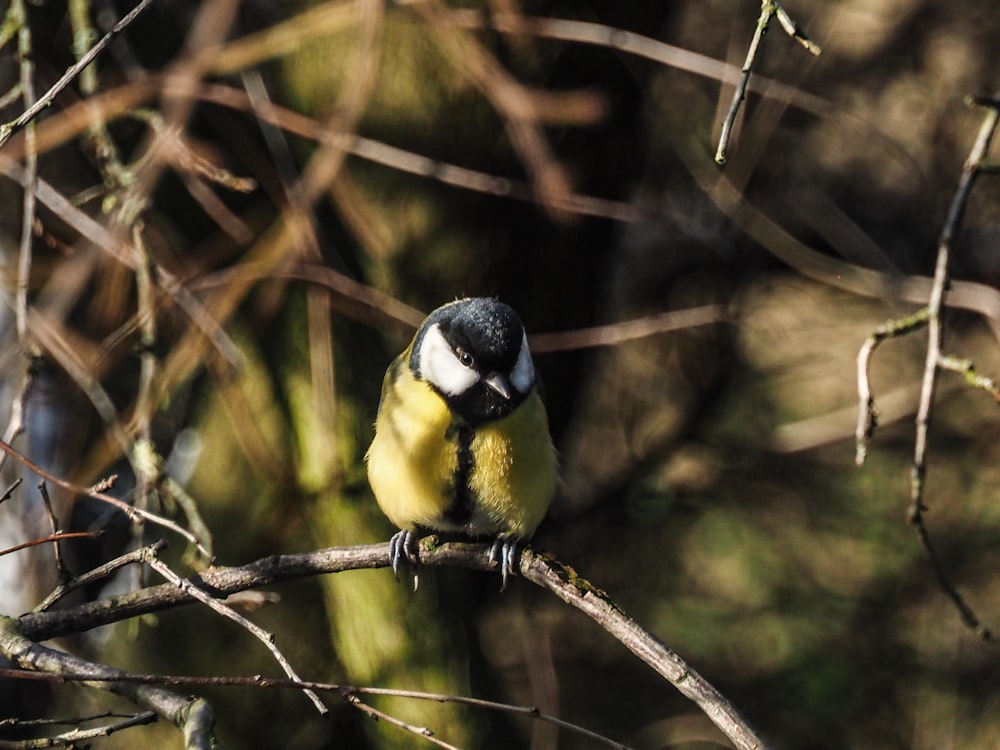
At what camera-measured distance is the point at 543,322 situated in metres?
3.53

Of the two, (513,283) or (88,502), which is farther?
(88,502)

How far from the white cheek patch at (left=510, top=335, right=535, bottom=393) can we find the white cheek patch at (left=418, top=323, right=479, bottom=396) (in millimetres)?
94

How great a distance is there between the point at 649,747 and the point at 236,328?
93.2 inches

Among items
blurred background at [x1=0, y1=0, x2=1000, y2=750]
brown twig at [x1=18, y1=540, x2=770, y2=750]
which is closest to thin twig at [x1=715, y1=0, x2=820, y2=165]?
brown twig at [x1=18, y1=540, x2=770, y2=750]

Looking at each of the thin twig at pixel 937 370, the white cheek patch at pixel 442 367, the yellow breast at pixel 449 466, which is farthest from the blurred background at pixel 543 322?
the thin twig at pixel 937 370

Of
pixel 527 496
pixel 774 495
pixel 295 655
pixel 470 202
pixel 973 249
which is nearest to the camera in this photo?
pixel 527 496

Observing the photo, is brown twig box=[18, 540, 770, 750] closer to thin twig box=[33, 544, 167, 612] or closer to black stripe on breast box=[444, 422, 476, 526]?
thin twig box=[33, 544, 167, 612]

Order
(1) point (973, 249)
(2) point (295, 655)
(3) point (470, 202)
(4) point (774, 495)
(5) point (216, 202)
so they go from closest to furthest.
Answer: (5) point (216, 202), (3) point (470, 202), (2) point (295, 655), (1) point (973, 249), (4) point (774, 495)

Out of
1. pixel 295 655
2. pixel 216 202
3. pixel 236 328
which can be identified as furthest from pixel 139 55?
pixel 295 655

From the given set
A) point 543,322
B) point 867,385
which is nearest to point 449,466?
point 867,385

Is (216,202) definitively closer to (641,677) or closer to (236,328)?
(236,328)

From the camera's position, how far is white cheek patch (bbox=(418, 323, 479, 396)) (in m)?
2.29

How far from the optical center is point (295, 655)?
11.8ft

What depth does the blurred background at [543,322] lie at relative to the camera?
2.79 m
